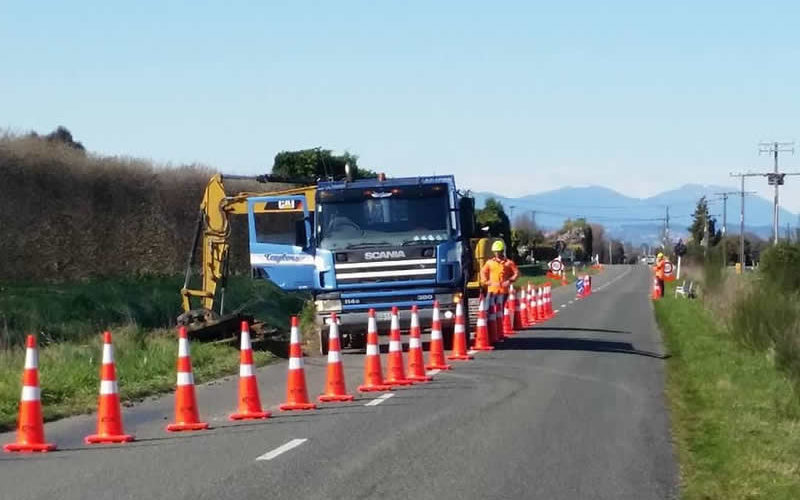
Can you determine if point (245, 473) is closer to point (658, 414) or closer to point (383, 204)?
point (658, 414)

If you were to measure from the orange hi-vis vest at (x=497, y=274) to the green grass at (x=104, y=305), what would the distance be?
553 cm

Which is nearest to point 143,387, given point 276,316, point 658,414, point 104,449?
point 104,449

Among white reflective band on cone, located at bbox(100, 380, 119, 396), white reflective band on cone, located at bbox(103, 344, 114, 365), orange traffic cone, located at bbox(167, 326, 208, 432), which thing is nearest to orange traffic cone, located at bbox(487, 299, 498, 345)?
orange traffic cone, located at bbox(167, 326, 208, 432)

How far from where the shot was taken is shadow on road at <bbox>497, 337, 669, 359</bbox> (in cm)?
2408

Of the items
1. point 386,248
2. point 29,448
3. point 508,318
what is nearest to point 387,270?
point 386,248

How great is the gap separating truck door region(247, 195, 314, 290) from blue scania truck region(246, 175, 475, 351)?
275 inches

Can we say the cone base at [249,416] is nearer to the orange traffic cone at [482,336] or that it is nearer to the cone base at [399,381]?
the cone base at [399,381]

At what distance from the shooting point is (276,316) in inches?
1254

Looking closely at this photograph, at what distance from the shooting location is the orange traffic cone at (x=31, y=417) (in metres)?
12.0

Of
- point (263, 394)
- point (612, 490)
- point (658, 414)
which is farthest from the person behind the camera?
point (263, 394)

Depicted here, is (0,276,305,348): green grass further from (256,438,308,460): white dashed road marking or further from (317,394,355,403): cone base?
(256,438,308,460): white dashed road marking

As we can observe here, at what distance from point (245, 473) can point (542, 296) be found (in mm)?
27740

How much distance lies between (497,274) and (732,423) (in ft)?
41.4

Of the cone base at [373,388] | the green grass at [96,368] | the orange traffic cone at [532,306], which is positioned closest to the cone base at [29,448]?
the green grass at [96,368]
